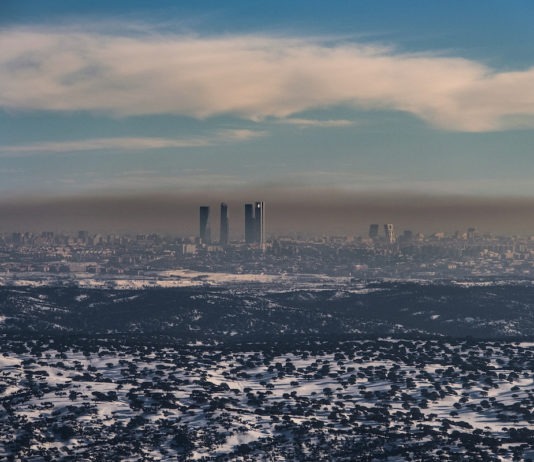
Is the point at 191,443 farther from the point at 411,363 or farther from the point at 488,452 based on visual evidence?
the point at 411,363

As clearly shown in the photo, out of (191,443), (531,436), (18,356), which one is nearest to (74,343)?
(18,356)

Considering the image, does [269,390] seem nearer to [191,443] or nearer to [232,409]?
[232,409]

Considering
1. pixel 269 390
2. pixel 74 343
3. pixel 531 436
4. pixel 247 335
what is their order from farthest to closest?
pixel 247 335
pixel 74 343
pixel 269 390
pixel 531 436

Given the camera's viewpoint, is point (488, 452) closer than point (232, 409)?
Yes

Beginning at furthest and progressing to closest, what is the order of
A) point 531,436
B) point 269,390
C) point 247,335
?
point 247,335 → point 269,390 → point 531,436

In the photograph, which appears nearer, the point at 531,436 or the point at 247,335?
the point at 531,436

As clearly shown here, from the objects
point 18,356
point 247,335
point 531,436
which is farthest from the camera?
point 247,335

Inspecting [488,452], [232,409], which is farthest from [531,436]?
[232,409]

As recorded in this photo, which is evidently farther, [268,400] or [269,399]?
[269,399]

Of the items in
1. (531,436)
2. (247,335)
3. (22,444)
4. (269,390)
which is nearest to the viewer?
(22,444)
